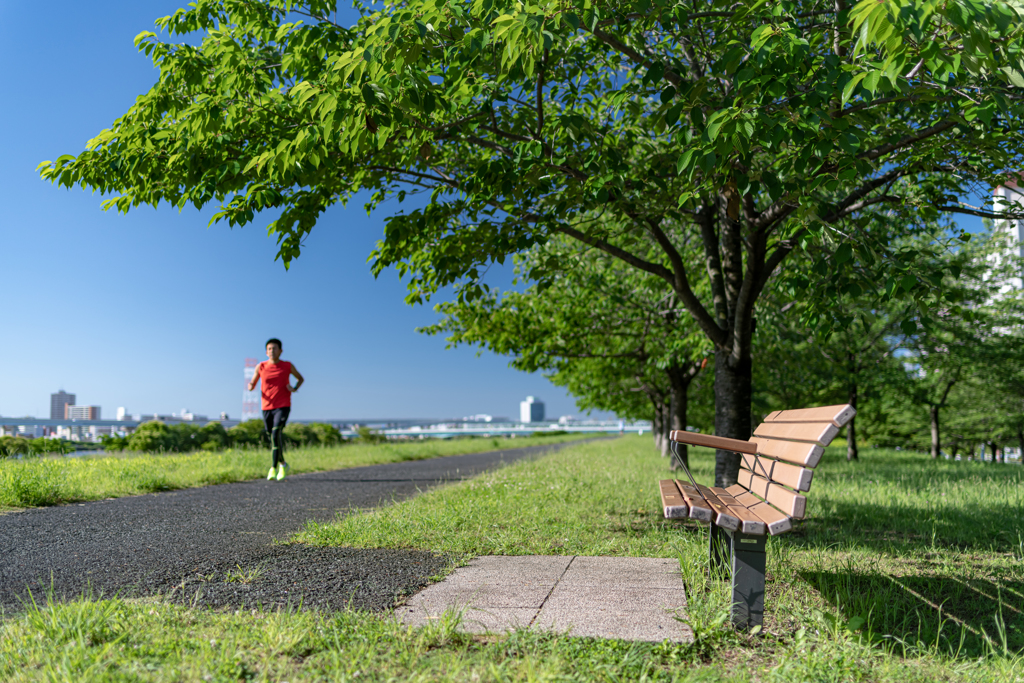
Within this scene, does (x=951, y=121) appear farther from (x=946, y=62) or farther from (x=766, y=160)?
(x=766, y=160)

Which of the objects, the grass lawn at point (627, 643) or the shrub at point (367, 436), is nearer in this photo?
the grass lawn at point (627, 643)

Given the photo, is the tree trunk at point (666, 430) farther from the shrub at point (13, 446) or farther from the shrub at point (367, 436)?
the shrub at point (13, 446)

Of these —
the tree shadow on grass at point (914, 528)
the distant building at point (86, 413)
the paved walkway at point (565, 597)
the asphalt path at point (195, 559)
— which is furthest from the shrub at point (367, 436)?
the distant building at point (86, 413)

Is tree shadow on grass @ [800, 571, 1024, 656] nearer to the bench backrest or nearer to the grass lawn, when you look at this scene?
the grass lawn

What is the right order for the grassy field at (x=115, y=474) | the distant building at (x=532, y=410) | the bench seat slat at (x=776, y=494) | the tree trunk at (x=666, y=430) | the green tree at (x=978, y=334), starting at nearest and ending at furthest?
the bench seat slat at (x=776, y=494)
the grassy field at (x=115, y=474)
the green tree at (x=978, y=334)
the tree trunk at (x=666, y=430)
the distant building at (x=532, y=410)

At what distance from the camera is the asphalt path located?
334 cm

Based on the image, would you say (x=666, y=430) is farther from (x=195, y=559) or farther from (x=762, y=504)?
(x=195, y=559)

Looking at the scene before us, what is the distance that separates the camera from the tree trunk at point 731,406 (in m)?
6.30

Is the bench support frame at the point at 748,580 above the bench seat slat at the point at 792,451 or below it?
below

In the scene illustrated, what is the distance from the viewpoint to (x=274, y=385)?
9008mm

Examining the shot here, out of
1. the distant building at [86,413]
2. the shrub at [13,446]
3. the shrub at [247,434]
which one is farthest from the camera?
the distant building at [86,413]

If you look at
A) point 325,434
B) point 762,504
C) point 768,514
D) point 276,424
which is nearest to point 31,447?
point 276,424

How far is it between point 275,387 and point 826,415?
7.72 meters

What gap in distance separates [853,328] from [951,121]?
14414mm
